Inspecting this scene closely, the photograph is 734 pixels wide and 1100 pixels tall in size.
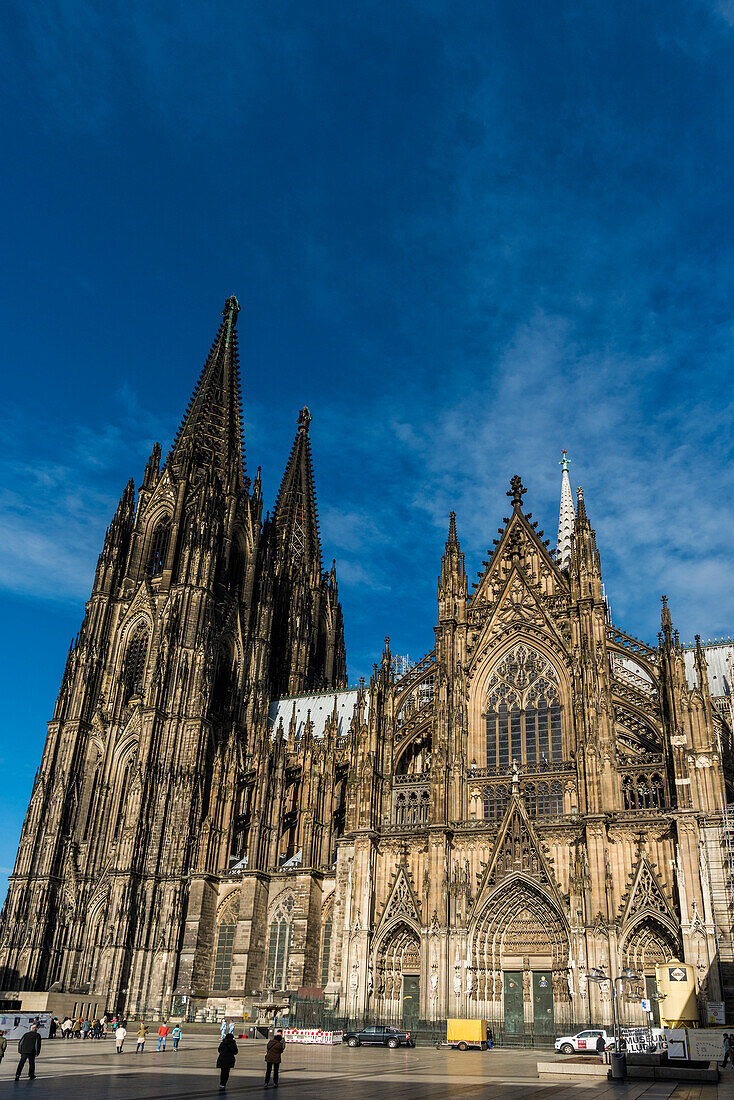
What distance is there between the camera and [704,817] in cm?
3753

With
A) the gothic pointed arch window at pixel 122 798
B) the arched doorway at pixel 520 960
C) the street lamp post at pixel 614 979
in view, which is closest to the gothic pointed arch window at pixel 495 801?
the arched doorway at pixel 520 960

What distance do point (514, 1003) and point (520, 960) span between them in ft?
6.02

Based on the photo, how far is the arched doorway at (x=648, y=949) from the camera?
36.7m

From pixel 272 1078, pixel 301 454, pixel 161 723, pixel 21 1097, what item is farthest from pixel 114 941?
pixel 301 454

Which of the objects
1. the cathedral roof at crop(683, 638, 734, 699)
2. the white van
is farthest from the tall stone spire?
the white van

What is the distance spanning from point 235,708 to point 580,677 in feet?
97.9

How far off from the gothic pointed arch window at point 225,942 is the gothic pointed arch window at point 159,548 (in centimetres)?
2554

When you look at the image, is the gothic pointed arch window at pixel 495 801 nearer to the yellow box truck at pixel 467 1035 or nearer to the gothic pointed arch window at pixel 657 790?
the gothic pointed arch window at pixel 657 790

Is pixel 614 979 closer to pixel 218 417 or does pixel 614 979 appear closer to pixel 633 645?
pixel 633 645

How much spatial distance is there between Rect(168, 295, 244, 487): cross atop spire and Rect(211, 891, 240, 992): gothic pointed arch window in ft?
110

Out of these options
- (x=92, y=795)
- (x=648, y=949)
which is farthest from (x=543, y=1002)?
(x=92, y=795)

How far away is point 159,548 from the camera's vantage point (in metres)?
69.5

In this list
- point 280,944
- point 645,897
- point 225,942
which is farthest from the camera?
point 225,942

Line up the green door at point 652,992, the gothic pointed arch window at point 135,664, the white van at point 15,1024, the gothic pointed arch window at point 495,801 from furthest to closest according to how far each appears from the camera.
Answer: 1. the gothic pointed arch window at point 135,664
2. the gothic pointed arch window at point 495,801
3. the white van at point 15,1024
4. the green door at point 652,992
